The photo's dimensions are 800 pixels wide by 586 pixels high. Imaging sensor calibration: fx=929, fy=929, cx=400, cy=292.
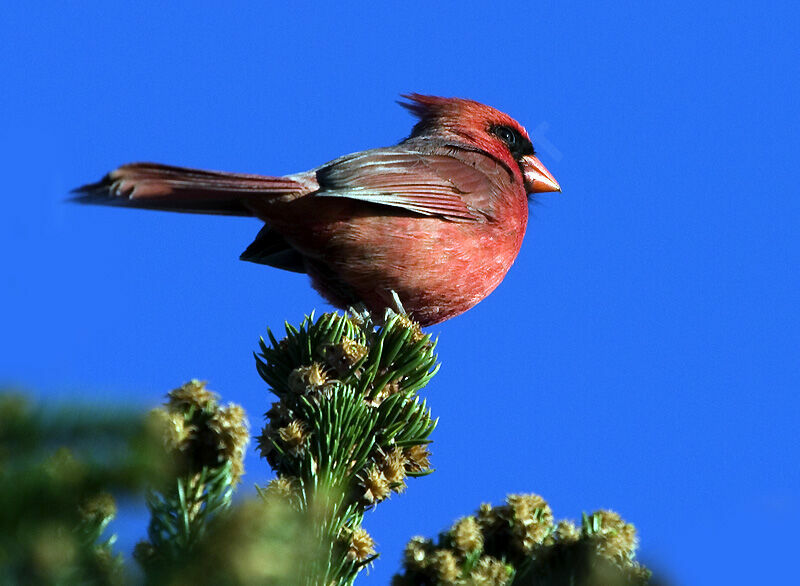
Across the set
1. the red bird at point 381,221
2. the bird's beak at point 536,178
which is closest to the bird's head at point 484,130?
the bird's beak at point 536,178

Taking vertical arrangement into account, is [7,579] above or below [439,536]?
below

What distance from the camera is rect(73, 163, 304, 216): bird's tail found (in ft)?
10.9

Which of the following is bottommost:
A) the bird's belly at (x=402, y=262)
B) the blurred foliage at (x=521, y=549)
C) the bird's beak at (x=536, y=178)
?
the blurred foliage at (x=521, y=549)

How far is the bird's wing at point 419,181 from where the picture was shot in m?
4.06

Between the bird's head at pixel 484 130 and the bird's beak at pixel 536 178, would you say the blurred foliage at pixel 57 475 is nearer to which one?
the bird's head at pixel 484 130

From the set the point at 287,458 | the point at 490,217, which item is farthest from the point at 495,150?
the point at 287,458

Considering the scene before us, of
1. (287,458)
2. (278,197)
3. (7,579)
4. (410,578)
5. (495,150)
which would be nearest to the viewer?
(7,579)

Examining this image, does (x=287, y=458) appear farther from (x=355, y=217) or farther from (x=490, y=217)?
(x=490, y=217)

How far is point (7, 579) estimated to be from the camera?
91 centimetres

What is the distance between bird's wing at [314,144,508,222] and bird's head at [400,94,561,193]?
0.37 meters

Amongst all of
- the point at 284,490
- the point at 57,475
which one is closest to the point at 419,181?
the point at 284,490

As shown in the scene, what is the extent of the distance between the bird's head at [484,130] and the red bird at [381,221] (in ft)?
1.59

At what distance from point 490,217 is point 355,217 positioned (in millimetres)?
791

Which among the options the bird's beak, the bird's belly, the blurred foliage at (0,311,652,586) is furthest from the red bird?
the blurred foliage at (0,311,652,586)
